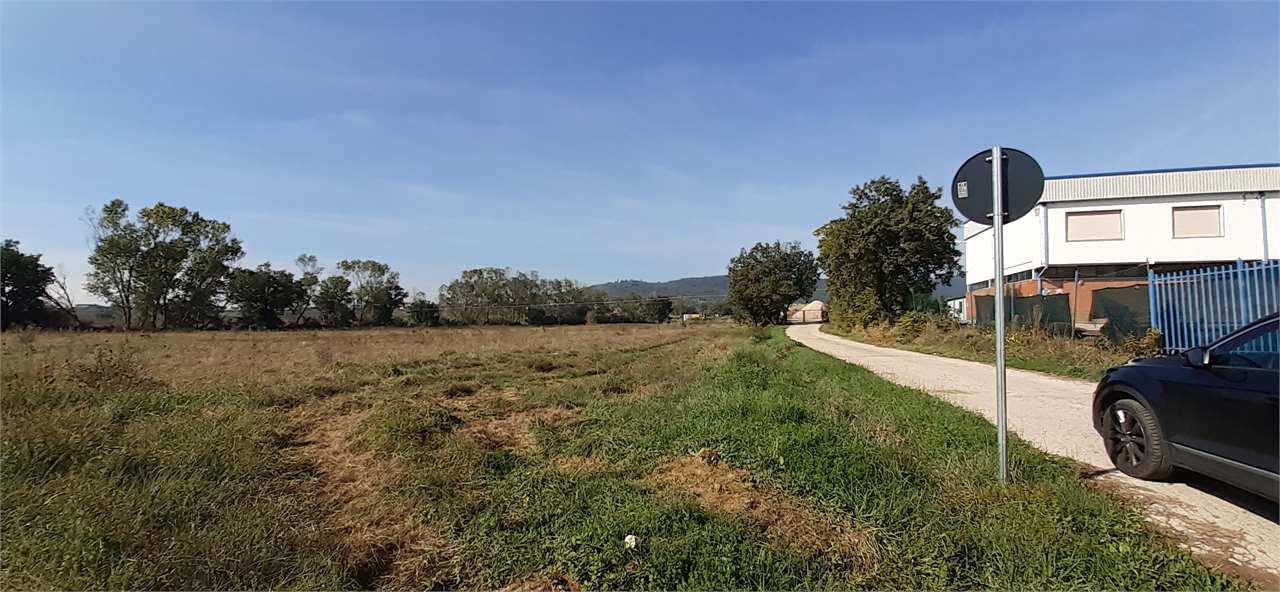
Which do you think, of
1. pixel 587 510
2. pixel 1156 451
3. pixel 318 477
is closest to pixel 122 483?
pixel 318 477

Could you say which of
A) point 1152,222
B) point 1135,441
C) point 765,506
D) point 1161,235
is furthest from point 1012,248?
point 765,506

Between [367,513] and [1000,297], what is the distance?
5.06 meters

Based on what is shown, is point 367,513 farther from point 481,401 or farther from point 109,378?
point 109,378

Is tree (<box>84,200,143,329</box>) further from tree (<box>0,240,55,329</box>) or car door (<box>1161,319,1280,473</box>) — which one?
car door (<box>1161,319,1280,473</box>)

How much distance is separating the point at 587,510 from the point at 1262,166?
41.5m

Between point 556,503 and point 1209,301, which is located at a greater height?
point 1209,301

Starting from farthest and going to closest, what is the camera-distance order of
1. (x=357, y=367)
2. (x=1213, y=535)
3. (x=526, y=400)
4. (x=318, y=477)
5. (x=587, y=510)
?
1. (x=357, y=367)
2. (x=526, y=400)
3. (x=318, y=477)
4. (x=587, y=510)
5. (x=1213, y=535)

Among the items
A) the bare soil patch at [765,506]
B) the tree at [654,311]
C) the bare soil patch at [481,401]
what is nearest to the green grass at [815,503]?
the bare soil patch at [765,506]

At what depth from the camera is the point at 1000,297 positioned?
4305mm

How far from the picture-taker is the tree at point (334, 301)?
7056 cm

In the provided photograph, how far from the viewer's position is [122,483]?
15.0 feet

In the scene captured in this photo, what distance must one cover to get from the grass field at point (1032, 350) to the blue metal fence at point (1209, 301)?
1037 millimetres

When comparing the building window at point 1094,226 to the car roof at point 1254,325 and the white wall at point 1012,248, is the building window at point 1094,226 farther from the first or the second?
the car roof at point 1254,325

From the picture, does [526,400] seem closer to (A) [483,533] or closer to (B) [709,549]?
(A) [483,533]
